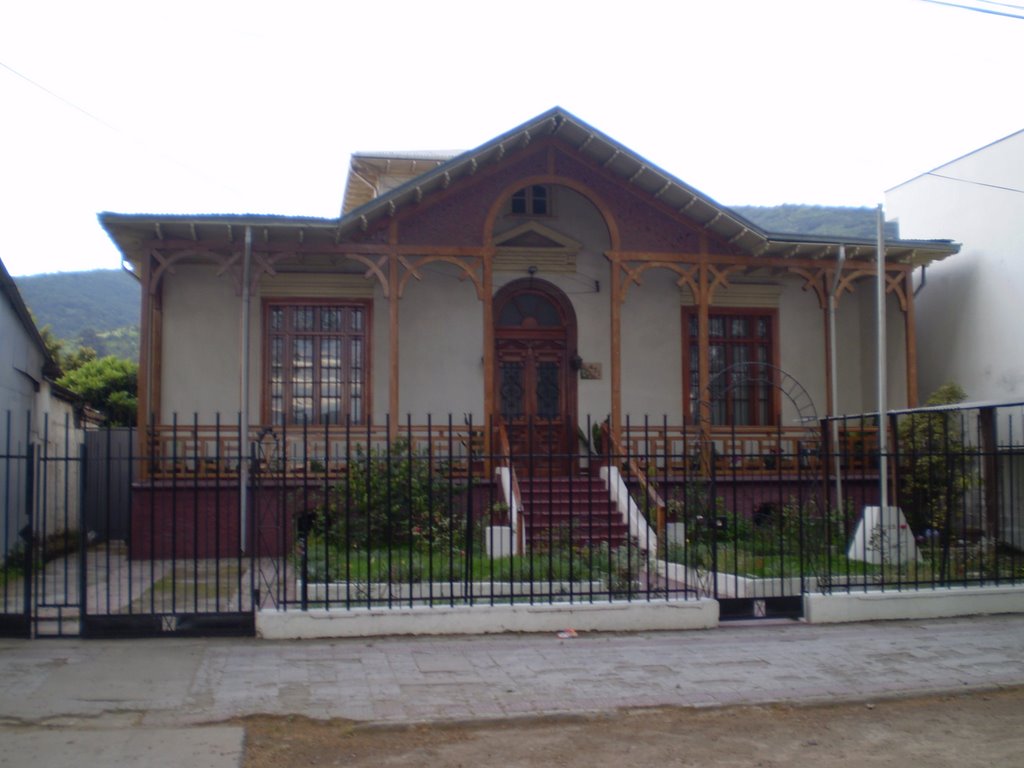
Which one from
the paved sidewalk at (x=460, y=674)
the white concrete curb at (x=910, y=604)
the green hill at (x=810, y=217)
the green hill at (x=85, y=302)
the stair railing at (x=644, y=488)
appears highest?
the green hill at (x=810, y=217)

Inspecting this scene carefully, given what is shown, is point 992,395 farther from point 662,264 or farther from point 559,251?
point 559,251

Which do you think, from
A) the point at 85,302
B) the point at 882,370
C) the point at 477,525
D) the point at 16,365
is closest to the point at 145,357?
the point at 16,365

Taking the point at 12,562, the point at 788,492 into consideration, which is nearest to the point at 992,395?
the point at 788,492

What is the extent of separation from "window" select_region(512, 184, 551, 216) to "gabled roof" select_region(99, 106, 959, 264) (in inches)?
58.4

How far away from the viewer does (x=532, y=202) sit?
18438mm

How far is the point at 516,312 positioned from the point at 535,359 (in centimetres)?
88

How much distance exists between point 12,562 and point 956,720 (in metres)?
11.8

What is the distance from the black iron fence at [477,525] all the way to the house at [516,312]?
0.55 m

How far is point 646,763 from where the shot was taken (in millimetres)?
6715

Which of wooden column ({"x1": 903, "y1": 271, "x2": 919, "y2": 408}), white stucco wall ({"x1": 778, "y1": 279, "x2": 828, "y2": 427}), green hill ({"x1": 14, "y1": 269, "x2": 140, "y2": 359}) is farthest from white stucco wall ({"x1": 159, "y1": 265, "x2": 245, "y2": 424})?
green hill ({"x1": 14, "y1": 269, "x2": 140, "y2": 359})

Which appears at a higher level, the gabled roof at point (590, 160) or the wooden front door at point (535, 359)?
the gabled roof at point (590, 160)

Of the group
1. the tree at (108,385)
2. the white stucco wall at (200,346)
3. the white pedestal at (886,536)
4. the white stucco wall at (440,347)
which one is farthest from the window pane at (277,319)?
the white pedestal at (886,536)

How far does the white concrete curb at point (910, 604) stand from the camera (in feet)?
36.1

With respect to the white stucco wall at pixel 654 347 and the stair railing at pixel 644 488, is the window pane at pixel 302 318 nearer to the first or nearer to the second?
the stair railing at pixel 644 488
